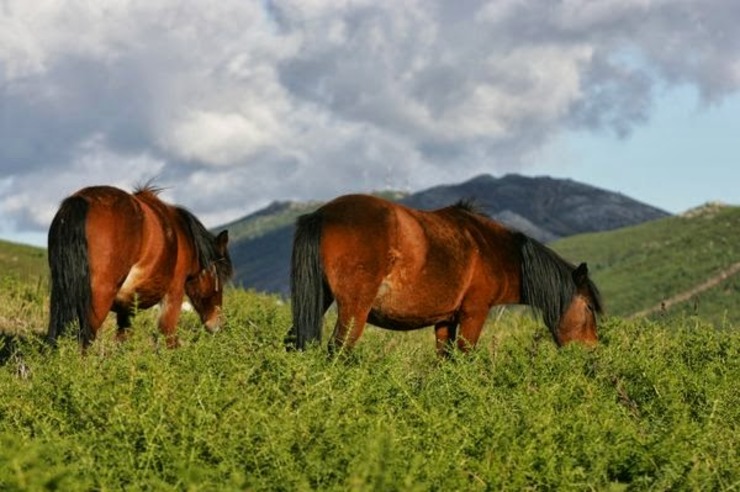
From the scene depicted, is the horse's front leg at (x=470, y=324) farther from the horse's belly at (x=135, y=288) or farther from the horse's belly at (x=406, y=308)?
the horse's belly at (x=135, y=288)

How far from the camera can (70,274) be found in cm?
874

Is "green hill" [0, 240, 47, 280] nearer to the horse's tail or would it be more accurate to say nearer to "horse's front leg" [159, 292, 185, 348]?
"horse's front leg" [159, 292, 185, 348]

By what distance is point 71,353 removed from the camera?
651cm

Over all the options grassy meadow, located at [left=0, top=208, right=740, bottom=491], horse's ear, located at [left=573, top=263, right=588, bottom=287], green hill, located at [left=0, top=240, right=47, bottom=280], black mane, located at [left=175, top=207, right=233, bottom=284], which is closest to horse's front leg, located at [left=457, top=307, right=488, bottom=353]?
grassy meadow, located at [left=0, top=208, right=740, bottom=491]

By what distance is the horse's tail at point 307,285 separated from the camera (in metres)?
8.62

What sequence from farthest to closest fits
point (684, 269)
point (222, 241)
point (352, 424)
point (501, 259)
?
point (684, 269)
point (222, 241)
point (501, 259)
point (352, 424)

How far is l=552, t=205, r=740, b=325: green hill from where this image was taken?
5032 inches

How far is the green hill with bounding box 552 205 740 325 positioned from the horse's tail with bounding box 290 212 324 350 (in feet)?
330

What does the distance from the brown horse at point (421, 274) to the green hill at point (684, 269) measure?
9766cm

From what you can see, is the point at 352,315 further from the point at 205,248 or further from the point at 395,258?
the point at 205,248

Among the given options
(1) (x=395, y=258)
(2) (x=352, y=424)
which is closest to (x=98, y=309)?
(1) (x=395, y=258)

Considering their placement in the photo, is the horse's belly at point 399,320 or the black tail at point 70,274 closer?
the black tail at point 70,274

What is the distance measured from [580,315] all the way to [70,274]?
5.85 meters

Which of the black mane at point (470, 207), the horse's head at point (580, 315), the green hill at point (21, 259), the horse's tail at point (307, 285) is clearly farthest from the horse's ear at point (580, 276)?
the green hill at point (21, 259)
